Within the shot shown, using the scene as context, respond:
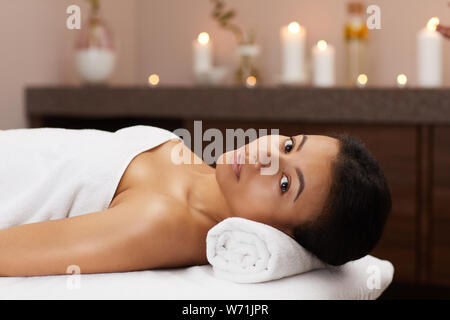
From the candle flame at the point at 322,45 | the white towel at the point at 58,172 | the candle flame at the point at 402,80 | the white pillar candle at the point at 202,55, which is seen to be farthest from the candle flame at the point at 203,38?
the white towel at the point at 58,172

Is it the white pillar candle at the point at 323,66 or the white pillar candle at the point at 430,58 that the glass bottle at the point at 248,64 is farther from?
the white pillar candle at the point at 430,58

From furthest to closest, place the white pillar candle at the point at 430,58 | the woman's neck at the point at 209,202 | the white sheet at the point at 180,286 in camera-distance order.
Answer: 1. the white pillar candle at the point at 430,58
2. the woman's neck at the point at 209,202
3. the white sheet at the point at 180,286

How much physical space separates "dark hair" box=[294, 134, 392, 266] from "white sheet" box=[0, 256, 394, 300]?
6cm

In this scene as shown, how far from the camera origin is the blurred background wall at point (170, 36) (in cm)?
247

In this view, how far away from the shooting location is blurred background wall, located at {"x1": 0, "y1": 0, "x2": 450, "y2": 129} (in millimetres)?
2469

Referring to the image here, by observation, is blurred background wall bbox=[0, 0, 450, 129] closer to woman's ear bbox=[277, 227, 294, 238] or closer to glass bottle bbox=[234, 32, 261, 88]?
glass bottle bbox=[234, 32, 261, 88]

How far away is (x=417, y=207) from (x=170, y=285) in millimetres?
1471

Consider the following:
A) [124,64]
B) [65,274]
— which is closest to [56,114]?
[124,64]

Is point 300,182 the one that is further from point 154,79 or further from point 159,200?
point 154,79

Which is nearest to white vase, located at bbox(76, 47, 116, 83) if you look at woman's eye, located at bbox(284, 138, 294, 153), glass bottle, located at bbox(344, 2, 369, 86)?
glass bottle, located at bbox(344, 2, 369, 86)

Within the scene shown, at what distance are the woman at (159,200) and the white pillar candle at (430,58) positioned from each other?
1.39m

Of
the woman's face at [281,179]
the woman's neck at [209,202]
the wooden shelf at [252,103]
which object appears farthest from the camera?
the wooden shelf at [252,103]

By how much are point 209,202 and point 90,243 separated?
27cm

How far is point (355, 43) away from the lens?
2.63 m
